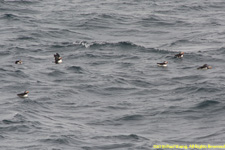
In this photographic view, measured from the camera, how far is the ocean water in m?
22.7

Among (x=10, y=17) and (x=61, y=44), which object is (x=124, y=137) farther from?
(x=10, y=17)

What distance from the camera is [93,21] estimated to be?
151 feet

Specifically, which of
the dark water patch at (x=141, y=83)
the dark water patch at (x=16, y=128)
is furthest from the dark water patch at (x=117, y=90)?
the dark water patch at (x=16, y=128)

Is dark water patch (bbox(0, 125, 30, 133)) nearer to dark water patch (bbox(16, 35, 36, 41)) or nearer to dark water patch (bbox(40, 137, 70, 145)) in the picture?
dark water patch (bbox(40, 137, 70, 145))

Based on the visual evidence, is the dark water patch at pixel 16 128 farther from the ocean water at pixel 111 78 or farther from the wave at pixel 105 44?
the wave at pixel 105 44

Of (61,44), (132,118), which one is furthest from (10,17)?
(132,118)

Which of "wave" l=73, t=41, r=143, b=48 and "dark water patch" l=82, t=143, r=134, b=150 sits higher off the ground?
"wave" l=73, t=41, r=143, b=48

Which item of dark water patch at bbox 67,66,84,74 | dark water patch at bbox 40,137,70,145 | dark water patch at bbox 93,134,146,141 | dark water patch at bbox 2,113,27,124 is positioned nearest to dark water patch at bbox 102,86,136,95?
dark water patch at bbox 67,66,84,74

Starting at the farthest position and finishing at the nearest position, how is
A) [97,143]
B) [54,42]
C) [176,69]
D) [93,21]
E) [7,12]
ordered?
[7,12] < [93,21] < [54,42] < [176,69] < [97,143]

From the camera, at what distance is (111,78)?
30859mm

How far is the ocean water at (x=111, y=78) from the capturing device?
22719 millimetres

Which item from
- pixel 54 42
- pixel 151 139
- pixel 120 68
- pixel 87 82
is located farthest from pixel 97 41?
pixel 151 139

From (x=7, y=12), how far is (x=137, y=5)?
1243cm

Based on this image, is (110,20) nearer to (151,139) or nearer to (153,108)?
(153,108)
